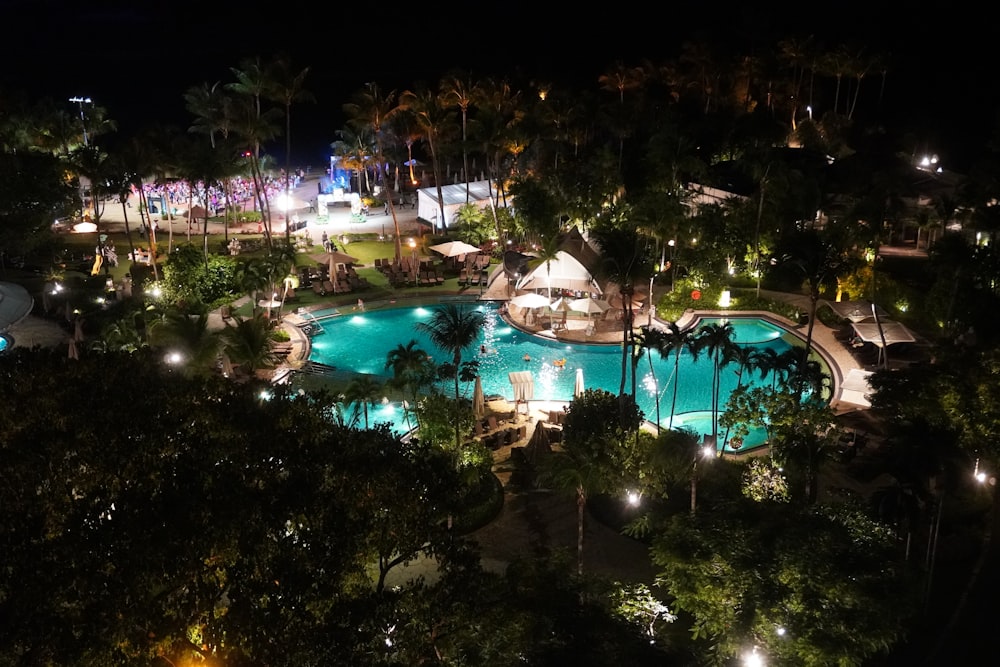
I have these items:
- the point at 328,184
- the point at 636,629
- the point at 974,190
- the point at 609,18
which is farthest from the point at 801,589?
the point at 609,18

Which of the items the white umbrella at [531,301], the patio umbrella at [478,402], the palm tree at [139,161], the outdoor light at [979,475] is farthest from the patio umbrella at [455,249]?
the outdoor light at [979,475]

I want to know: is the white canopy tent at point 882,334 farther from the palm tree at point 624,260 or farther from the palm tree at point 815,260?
the palm tree at point 624,260

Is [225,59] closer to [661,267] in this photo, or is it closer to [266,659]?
[661,267]

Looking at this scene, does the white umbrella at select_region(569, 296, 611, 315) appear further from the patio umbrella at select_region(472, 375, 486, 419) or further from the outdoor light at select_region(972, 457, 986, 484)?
the outdoor light at select_region(972, 457, 986, 484)

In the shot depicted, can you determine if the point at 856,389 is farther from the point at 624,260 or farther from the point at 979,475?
the point at 624,260

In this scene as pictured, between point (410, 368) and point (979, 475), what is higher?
point (410, 368)

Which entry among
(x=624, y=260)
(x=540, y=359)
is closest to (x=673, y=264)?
(x=540, y=359)

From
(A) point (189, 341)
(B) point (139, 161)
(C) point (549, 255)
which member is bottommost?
(A) point (189, 341)
